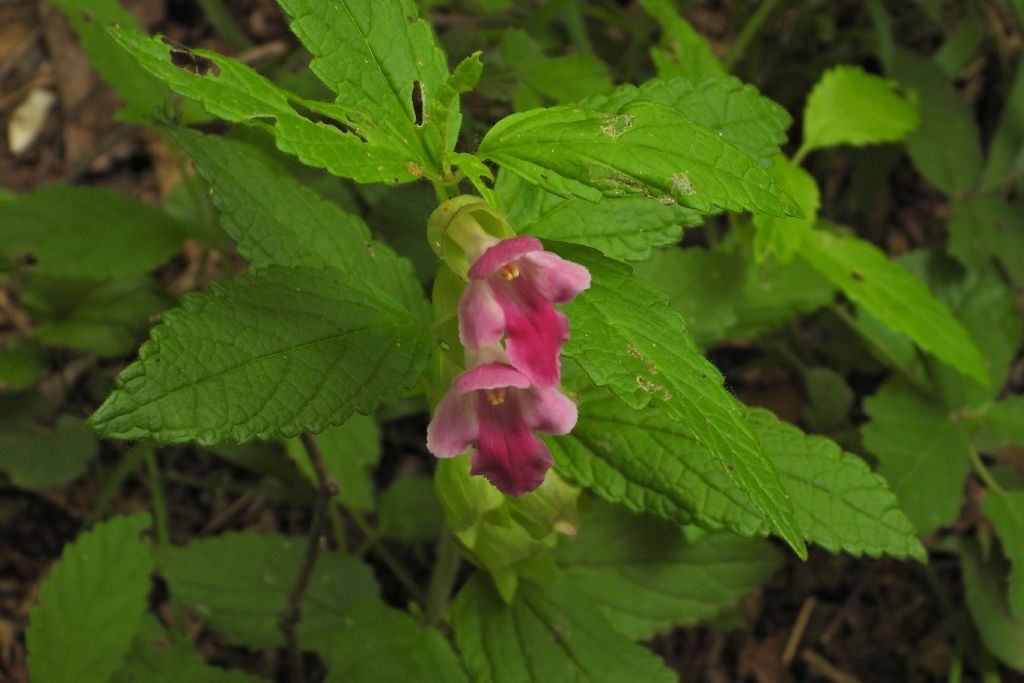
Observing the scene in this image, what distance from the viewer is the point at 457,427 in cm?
109

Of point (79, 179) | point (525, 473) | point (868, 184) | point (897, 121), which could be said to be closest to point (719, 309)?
point (897, 121)

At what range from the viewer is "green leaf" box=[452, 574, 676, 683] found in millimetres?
1540

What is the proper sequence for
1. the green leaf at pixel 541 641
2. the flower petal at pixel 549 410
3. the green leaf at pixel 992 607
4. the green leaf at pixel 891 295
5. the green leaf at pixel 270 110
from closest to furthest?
the green leaf at pixel 270 110 < the flower petal at pixel 549 410 < the green leaf at pixel 541 641 < the green leaf at pixel 891 295 < the green leaf at pixel 992 607

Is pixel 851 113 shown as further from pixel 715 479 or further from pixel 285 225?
pixel 285 225

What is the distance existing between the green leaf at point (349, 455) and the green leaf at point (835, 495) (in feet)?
3.06

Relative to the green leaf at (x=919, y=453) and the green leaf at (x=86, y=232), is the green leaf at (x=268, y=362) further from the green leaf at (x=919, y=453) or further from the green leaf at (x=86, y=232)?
the green leaf at (x=919, y=453)

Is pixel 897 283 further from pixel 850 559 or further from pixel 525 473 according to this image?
pixel 525 473

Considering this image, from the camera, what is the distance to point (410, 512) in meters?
2.27

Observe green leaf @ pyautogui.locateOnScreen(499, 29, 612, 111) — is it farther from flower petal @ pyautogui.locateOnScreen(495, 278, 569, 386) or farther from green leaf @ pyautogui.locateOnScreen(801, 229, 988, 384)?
flower petal @ pyautogui.locateOnScreen(495, 278, 569, 386)

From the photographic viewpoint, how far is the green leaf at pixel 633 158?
1.01 m

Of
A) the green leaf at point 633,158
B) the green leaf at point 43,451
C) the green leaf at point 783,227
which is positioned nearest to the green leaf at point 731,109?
the green leaf at point 633,158

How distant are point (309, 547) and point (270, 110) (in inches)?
36.0

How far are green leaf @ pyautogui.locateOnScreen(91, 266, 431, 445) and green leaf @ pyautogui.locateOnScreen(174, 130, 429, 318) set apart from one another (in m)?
0.11

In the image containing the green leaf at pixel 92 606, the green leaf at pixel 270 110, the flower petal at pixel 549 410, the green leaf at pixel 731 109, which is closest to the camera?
the green leaf at pixel 270 110
